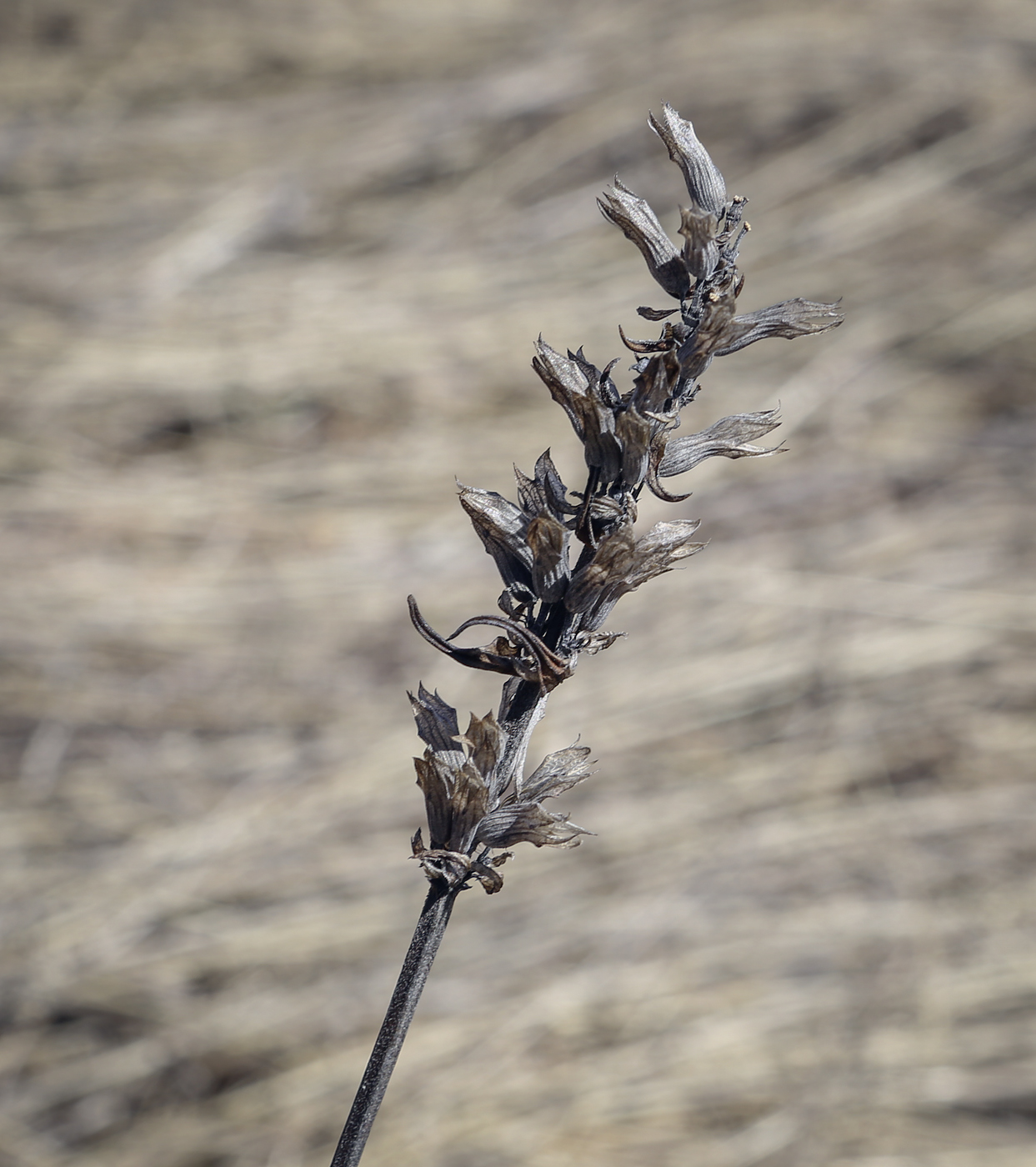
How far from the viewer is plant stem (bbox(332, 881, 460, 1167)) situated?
24 cm

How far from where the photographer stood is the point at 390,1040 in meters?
0.25

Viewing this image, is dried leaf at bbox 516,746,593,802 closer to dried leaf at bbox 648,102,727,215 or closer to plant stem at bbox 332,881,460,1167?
plant stem at bbox 332,881,460,1167

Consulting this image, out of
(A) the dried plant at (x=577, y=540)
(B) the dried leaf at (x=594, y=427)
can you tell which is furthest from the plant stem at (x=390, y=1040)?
(B) the dried leaf at (x=594, y=427)

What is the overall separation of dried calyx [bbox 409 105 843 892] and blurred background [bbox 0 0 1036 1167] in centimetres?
127

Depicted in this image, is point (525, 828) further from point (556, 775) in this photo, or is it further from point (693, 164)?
point (693, 164)

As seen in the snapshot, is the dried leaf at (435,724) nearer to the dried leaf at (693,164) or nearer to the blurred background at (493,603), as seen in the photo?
the dried leaf at (693,164)

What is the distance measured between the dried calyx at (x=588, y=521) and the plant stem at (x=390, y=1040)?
2 cm

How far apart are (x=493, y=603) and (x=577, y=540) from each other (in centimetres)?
152

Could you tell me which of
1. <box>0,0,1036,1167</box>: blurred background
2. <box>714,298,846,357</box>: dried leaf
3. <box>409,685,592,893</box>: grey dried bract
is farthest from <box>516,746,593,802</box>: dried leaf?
<box>0,0,1036,1167</box>: blurred background

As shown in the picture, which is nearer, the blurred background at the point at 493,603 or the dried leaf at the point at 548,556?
the dried leaf at the point at 548,556

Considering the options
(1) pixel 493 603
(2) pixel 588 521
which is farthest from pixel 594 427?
(1) pixel 493 603

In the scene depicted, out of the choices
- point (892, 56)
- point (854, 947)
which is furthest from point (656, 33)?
point (854, 947)

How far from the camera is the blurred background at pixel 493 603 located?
1.41 metres

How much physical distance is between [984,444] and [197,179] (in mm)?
1828
